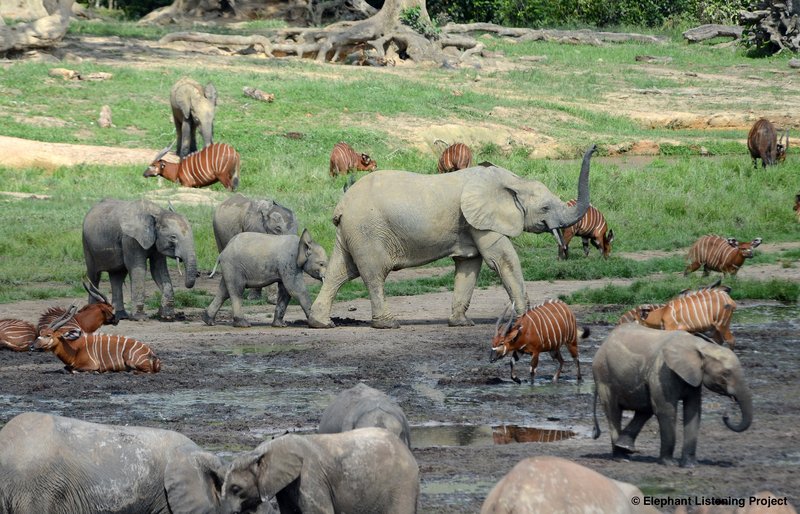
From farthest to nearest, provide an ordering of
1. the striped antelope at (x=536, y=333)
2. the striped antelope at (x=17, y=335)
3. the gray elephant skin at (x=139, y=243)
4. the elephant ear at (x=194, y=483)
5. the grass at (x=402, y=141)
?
the grass at (x=402, y=141), the gray elephant skin at (x=139, y=243), the striped antelope at (x=17, y=335), the striped antelope at (x=536, y=333), the elephant ear at (x=194, y=483)

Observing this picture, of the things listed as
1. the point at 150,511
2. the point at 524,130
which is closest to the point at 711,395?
the point at 150,511

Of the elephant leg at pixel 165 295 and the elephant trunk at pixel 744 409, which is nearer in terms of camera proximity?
the elephant trunk at pixel 744 409

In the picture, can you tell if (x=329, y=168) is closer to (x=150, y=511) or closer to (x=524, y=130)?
(x=524, y=130)

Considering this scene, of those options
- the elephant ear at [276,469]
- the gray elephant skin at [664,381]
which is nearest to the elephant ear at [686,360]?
the gray elephant skin at [664,381]

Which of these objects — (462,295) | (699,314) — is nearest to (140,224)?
(462,295)

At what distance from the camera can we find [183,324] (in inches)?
614

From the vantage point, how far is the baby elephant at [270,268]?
15336 millimetres

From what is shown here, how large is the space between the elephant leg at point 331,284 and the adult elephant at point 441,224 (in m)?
0.01

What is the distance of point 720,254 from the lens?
17.2 metres

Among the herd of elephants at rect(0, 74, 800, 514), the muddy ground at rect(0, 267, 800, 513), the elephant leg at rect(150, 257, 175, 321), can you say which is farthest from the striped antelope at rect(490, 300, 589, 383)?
the elephant leg at rect(150, 257, 175, 321)

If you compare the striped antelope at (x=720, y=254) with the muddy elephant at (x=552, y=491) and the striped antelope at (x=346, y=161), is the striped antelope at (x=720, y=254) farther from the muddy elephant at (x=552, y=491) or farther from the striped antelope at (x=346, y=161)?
the muddy elephant at (x=552, y=491)

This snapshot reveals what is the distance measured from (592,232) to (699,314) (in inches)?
259

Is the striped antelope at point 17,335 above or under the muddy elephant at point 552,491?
under

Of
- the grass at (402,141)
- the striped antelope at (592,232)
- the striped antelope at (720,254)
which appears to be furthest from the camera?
the grass at (402,141)
